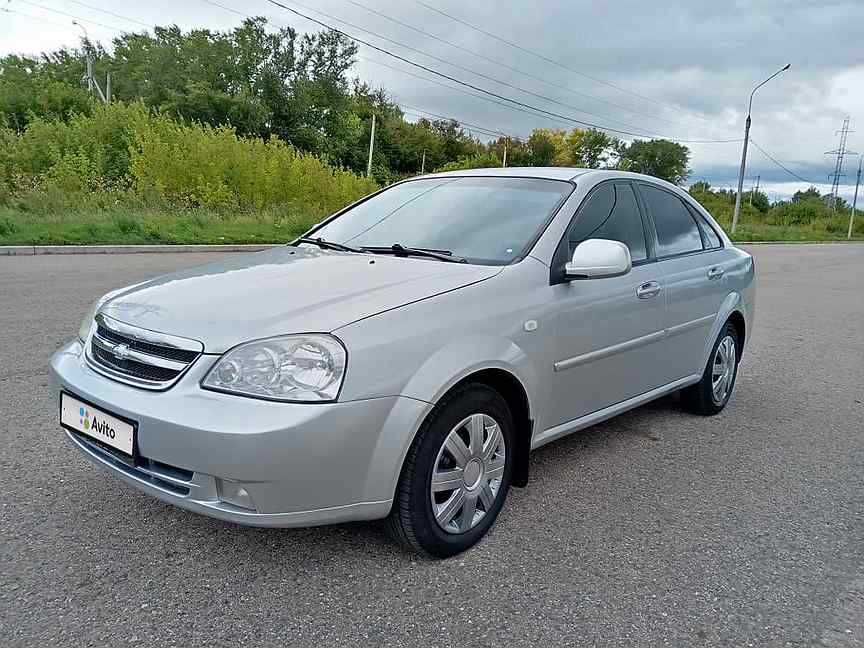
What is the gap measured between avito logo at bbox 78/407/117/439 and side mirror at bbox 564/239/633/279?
1948 mm

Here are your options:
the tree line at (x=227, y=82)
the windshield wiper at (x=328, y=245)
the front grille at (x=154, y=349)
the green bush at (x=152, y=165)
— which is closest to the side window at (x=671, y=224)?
the windshield wiper at (x=328, y=245)

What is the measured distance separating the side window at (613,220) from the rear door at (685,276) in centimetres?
19

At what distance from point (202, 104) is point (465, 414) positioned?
44.8 meters

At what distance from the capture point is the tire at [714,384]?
4.55m

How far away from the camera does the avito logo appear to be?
2.46 m

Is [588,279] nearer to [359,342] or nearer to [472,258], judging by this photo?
[472,258]

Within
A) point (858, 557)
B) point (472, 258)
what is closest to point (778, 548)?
point (858, 557)

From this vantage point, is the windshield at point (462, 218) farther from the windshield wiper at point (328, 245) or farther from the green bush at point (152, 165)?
the green bush at point (152, 165)

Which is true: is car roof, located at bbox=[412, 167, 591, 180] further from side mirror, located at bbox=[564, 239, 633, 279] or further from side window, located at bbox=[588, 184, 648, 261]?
side mirror, located at bbox=[564, 239, 633, 279]

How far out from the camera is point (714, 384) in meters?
4.64

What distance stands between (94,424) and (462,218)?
6.19 ft

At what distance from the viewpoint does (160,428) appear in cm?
227

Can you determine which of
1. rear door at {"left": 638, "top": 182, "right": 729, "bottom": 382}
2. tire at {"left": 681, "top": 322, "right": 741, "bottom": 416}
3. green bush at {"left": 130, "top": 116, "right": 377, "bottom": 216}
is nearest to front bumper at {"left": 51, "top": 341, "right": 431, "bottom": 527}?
rear door at {"left": 638, "top": 182, "right": 729, "bottom": 382}

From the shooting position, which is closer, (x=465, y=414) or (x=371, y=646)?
(x=371, y=646)
